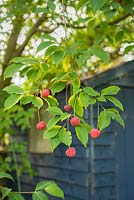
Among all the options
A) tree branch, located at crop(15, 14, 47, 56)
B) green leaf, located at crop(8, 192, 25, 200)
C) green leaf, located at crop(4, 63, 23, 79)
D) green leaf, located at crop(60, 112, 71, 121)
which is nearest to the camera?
green leaf, located at crop(60, 112, 71, 121)

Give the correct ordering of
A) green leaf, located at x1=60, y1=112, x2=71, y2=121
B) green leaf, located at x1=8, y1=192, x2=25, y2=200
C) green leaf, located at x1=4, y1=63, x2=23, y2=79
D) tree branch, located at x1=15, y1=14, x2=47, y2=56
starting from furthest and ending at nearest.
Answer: tree branch, located at x1=15, y1=14, x2=47, y2=56 < green leaf, located at x1=8, y1=192, x2=25, y2=200 < green leaf, located at x1=4, y1=63, x2=23, y2=79 < green leaf, located at x1=60, y1=112, x2=71, y2=121

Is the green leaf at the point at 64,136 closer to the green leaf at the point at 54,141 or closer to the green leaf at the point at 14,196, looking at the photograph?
the green leaf at the point at 54,141

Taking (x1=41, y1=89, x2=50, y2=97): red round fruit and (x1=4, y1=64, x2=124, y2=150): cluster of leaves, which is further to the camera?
(x1=41, y1=89, x2=50, y2=97): red round fruit

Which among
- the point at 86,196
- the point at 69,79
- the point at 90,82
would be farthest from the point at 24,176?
the point at 69,79

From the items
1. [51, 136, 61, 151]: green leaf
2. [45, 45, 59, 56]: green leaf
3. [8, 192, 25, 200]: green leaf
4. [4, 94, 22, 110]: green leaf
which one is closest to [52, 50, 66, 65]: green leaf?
[45, 45, 59, 56]: green leaf

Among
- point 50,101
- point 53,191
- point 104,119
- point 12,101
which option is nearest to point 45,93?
point 50,101

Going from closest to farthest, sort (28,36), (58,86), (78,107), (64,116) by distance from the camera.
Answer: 1. (64,116)
2. (78,107)
3. (58,86)
4. (28,36)

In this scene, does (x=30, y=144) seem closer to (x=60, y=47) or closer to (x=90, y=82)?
(x=90, y=82)

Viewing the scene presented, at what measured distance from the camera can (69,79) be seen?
1724mm

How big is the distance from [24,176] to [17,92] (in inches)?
208

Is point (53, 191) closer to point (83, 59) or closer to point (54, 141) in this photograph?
point (54, 141)

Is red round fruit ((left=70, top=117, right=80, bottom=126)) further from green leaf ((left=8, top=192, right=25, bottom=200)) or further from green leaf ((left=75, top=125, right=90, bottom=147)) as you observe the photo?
green leaf ((left=8, top=192, right=25, bottom=200))

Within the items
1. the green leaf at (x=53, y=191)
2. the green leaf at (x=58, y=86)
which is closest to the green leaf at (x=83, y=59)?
the green leaf at (x=58, y=86)

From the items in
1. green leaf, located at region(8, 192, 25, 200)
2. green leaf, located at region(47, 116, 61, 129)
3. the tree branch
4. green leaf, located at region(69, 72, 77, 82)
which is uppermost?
the tree branch
